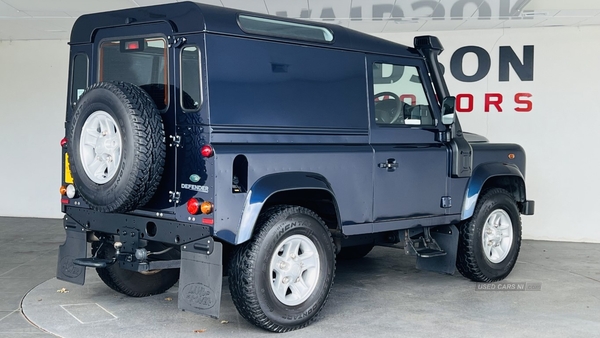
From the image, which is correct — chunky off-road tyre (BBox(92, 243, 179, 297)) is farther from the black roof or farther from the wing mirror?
the wing mirror

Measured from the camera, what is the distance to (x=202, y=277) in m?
4.30

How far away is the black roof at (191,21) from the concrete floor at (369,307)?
1990 mm

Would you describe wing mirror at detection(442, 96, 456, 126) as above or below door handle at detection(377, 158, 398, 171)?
above

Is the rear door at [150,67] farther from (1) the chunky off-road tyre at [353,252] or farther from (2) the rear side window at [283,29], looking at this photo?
(1) the chunky off-road tyre at [353,252]

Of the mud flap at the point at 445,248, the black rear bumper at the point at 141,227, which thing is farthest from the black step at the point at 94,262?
the mud flap at the point at 445,248

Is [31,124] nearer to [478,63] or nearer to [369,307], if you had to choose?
[478,63]

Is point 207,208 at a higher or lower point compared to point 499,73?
lower

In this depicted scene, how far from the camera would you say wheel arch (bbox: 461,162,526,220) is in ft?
19.7

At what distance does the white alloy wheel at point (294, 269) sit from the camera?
4.61 m

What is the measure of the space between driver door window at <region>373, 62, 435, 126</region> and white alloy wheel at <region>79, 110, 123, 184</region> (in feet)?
6.70

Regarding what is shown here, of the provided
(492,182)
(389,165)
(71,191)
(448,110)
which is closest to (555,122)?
(492,182)

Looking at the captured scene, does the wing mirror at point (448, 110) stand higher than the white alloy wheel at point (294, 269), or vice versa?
the wing mirror at point (448, 110)

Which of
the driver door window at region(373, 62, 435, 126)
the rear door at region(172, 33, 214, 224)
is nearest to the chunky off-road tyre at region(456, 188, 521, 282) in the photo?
the driver door window at region(373, 62, 435, 126)

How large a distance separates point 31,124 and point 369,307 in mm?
6970
